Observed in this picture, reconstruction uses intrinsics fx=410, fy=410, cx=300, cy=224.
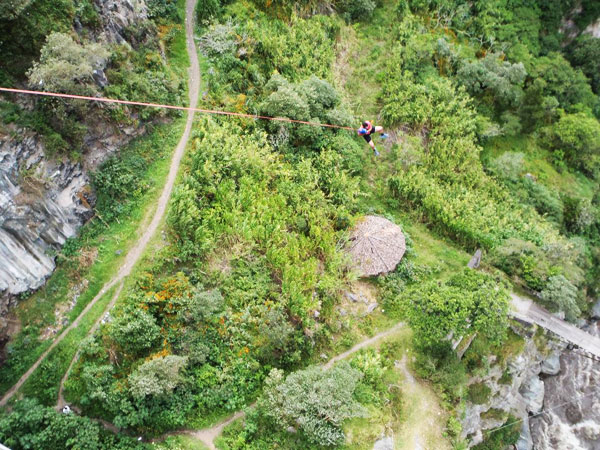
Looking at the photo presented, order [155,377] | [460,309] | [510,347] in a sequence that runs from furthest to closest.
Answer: [510,347] < [460,309] < [155,377]

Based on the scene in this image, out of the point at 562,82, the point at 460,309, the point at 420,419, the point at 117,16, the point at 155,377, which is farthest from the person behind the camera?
the point at 562,82

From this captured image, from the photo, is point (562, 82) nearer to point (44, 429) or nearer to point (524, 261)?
point (524, 261)

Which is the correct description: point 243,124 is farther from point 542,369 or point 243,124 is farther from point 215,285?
point 542,369

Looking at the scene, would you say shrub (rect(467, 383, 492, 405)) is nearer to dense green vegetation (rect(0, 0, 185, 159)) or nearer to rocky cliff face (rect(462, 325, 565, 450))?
rocky cliff face (rect(462, 325, 565, 450))

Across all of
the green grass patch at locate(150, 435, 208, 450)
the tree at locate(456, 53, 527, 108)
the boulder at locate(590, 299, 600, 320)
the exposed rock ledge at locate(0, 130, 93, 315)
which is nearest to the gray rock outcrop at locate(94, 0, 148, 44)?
the exposed rock ledge at locate(0, 130, 93, 315)

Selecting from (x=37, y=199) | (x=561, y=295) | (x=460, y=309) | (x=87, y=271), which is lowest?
(x=561, y=295)

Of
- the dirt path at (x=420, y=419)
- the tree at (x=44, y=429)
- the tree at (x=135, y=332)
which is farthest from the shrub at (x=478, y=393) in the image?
the tree at (x=44, y=429)

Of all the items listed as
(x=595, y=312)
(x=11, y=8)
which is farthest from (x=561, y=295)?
(x=11, y=8)

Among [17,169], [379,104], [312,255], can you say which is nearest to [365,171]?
[379,104]
